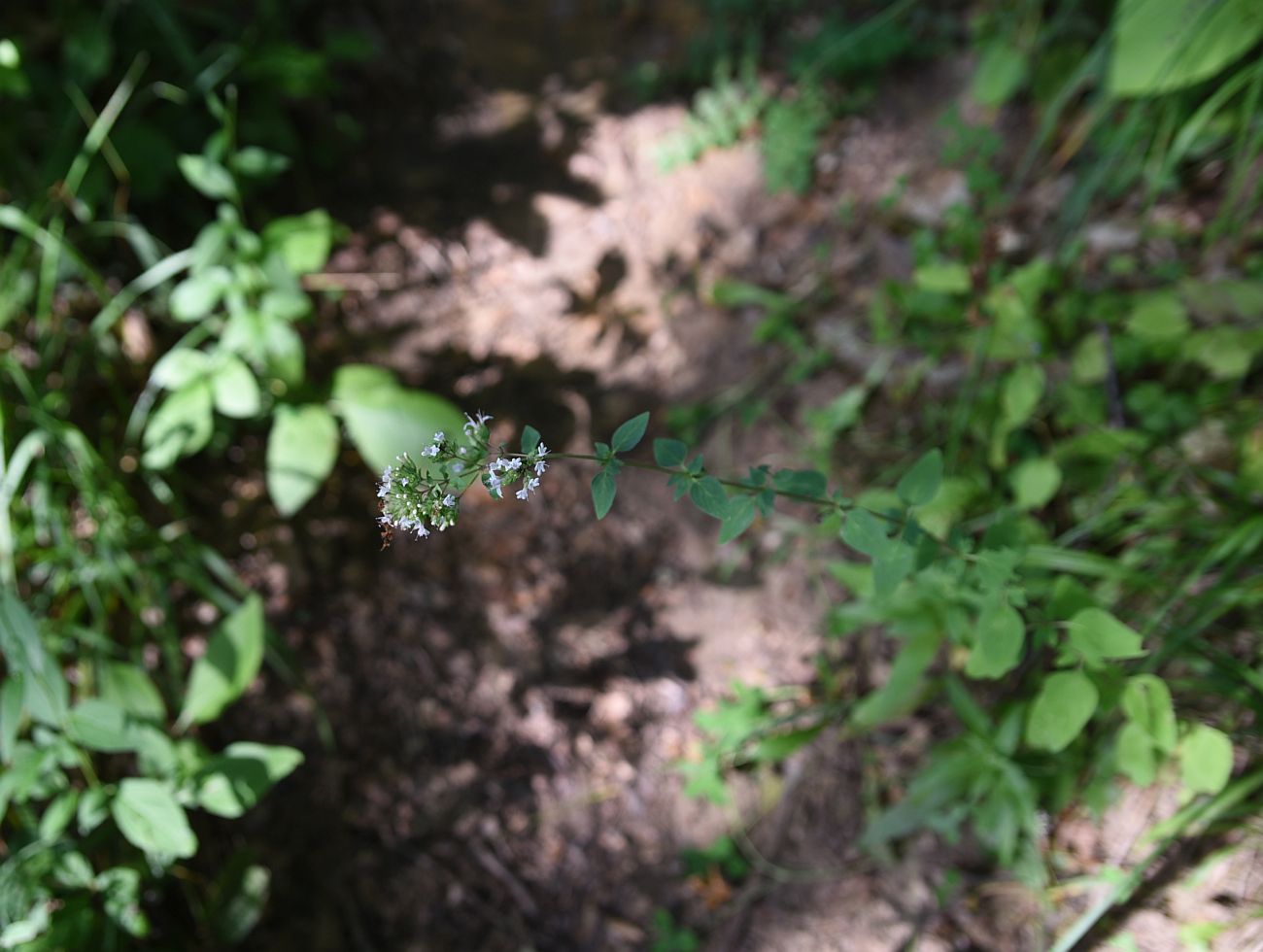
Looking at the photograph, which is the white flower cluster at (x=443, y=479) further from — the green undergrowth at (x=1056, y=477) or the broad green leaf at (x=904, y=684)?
the broad green leaf at (x=904, y=684)

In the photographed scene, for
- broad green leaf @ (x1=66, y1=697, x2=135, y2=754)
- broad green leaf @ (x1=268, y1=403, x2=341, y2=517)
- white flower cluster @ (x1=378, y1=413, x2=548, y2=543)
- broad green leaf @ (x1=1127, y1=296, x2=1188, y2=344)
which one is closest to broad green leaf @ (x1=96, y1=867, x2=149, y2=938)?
broad green leaf @ (x1=66, y1=697, x2=135, y2=754)

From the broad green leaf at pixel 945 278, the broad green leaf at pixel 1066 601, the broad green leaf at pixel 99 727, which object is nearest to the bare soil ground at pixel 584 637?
the broad green leaf at pixel 945 278

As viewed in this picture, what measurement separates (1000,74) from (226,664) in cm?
240

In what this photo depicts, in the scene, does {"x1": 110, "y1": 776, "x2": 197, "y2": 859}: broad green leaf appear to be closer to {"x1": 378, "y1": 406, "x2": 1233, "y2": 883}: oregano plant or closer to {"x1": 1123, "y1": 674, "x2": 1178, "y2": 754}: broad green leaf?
{"x1": 378, "y1": 406, "x2": 1233, "y2": 883}: oregano plant

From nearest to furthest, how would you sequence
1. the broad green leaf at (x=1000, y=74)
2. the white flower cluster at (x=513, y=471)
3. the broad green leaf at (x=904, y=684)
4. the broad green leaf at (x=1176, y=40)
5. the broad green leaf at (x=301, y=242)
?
the white flower cluster at (x=513, y=471) → the broad green leaf at (x=904, y=684) → the broad green leaf at (x=1176, y=40) → the broad green leaf at (x=301, y=242) → the broad green leaf at (x=1000, y=74)

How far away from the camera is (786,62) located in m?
2.97

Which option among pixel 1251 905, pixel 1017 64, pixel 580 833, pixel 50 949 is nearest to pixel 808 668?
pixel 580 833

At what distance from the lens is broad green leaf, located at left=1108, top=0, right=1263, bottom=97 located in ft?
5.19

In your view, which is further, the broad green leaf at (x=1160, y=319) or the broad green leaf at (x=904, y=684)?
the broad green leaf at (x=1160, y=319)

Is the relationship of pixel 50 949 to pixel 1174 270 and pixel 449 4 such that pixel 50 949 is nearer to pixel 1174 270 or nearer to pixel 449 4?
pixel 1174 270

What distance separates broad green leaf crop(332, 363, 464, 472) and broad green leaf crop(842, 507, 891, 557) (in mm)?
1042

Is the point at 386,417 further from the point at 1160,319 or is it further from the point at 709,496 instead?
the point at 1160,319

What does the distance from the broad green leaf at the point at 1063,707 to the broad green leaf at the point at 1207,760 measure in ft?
0.80

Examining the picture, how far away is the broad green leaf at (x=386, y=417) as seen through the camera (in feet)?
5.91
